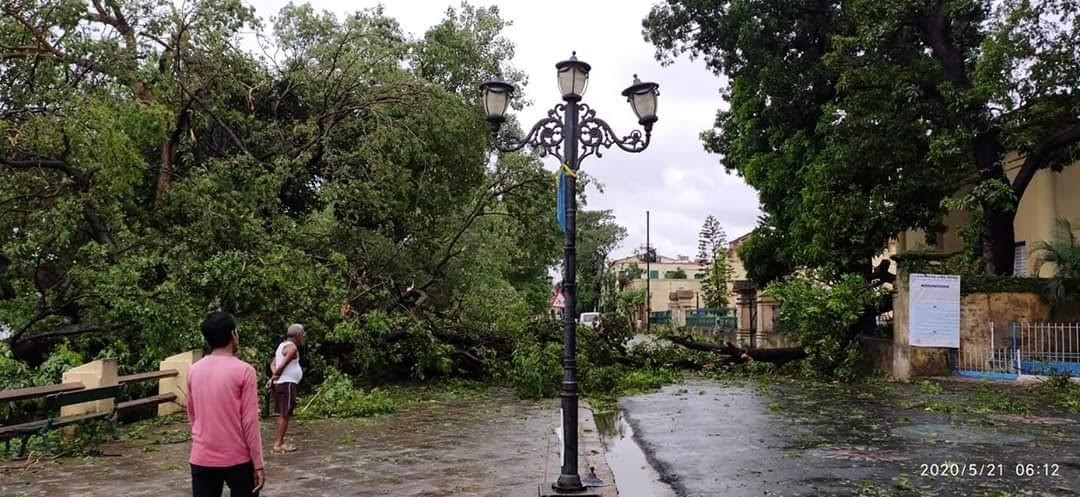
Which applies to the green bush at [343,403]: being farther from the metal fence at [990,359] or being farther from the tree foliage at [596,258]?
the tree foliage at [596,258]

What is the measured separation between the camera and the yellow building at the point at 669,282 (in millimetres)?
57062

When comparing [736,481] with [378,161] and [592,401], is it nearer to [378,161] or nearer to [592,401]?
[592,401]

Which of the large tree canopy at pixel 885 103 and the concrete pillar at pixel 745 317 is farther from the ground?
the large tree canopy at pixel 885 103

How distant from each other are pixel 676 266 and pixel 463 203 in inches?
2811

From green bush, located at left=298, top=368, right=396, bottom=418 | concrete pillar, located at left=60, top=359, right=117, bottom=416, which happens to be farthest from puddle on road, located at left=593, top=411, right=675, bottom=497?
concrete pillar, located at left=60, top=359, right=117, bottom=416

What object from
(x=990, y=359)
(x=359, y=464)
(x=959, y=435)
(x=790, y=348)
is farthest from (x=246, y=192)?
(x=990, y=359)

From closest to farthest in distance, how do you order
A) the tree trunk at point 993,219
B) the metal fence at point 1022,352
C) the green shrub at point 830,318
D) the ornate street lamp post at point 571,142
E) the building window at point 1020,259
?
the ornate street lamp post at point 571,142
the metal fence at point 1022,352
the green shrub at point 830,318
the tree trunk at point 993,219
the building window at point 1020,259

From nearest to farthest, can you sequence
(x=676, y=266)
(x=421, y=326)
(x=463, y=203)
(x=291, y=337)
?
(x=291, y=337) → (x=421, y=326) → (x=463, y=203) → (x=676, y=266)

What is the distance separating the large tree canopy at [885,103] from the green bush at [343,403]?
11.8 m

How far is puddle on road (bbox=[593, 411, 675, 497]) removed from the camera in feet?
24.6

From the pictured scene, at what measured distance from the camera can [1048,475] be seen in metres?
7.54

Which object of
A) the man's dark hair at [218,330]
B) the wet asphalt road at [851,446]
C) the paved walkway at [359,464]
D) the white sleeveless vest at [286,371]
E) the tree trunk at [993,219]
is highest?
the tree trunk at [993,219]

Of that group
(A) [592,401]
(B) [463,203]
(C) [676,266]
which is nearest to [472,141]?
(B) [463,203]
